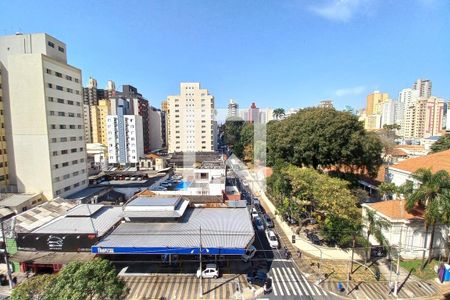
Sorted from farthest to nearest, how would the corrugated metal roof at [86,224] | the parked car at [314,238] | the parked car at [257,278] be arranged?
the parked car at [314,238] → the corrugated metal roof at [86,224] → the parked car at [257,278]

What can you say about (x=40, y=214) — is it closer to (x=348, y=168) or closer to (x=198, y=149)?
(x=348, y=168)

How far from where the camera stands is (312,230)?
27.5 m

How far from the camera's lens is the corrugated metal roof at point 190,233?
61.9ft

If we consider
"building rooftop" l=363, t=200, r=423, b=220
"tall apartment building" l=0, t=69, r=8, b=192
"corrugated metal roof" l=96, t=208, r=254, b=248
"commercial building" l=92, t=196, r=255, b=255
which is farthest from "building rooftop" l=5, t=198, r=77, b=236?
"building rooftop" l=363, t=200, r=423, b=220

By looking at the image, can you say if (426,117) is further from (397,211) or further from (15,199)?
(15,199)

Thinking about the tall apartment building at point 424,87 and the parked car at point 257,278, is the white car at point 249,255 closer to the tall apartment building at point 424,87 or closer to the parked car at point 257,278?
the parked car at point 257,278

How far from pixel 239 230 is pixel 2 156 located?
110 feet

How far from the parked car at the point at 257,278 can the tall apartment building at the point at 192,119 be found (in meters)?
54.3

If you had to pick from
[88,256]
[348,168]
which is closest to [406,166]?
[348,168]

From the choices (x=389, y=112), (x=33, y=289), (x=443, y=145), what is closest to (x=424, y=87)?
(x=389, y=112)

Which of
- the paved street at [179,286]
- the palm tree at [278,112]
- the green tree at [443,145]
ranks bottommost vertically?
the paved street at [179,286]

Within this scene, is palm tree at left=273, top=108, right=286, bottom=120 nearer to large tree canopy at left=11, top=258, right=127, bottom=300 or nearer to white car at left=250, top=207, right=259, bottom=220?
white car at left=250, top=207, right=259, bottom=220

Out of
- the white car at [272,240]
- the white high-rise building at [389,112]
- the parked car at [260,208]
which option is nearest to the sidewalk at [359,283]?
the white car at [272,240]

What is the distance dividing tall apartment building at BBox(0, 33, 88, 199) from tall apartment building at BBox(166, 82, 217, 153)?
3912cm
